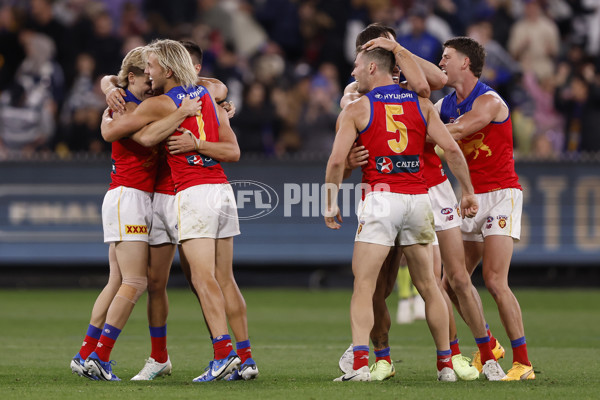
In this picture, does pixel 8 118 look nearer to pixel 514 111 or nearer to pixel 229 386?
pixel 514 111

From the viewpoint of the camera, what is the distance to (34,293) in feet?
57.0

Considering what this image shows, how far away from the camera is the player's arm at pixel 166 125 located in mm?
7762

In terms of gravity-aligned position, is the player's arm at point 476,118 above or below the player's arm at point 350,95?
below

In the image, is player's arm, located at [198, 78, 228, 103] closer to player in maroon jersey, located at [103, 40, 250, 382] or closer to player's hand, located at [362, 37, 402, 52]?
player in maroon jersey, located at [103, 40, 250, 382]

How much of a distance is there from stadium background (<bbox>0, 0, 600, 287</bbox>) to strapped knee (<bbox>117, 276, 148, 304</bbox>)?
9.03m

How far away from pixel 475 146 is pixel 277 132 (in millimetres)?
9669

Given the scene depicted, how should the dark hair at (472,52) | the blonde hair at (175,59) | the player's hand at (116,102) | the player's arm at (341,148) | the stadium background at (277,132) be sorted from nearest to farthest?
the player's arm at (341,148)
the blonde hair at (175,59)
the player's hand at (116,102)
the dark hair at (472,52)
the stadium background at (277,132)

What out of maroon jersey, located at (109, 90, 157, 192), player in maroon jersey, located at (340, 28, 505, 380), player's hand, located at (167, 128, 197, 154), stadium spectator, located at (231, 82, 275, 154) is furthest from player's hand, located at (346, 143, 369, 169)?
stadium spectator, located at (231, 82, 275, 154)

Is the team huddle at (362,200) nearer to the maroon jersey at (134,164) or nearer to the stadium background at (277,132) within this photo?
the maroon jersey at (134,164)

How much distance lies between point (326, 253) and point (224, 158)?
10.0 meters

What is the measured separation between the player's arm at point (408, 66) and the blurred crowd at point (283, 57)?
974 centimetres

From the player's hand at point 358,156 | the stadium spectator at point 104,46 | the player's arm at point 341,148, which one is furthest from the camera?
the stadium spectator at point 104,46

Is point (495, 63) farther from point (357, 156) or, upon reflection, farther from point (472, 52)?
point (357, 156)

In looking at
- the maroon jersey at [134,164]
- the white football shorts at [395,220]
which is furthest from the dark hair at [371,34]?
the maroon jersey at [134,164]
